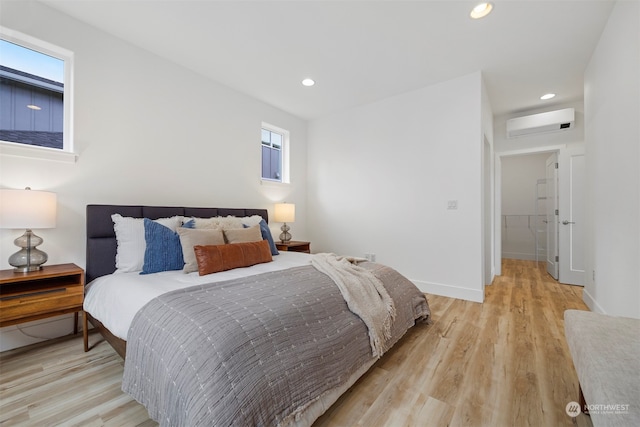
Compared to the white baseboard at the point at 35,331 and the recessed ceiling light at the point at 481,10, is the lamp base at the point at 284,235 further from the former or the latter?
the recessed ceiling light at the point at 481,10

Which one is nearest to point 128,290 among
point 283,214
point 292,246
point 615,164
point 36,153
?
point 36,153

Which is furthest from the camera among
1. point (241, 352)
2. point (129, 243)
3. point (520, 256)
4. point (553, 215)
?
point (520, 256)

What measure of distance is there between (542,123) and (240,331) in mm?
4917

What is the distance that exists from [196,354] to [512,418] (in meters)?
1.59

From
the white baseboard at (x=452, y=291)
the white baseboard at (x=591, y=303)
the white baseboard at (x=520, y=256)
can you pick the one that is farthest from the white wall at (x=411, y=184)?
the white baseboard at (x=520, y=256)

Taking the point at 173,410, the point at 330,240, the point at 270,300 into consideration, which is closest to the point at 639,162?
the point at 270,300

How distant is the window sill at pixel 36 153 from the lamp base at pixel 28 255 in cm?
61

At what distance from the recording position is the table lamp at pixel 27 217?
5.72 ft

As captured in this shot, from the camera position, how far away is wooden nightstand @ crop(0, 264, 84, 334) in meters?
1.69

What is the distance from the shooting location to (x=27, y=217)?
70.7 inches

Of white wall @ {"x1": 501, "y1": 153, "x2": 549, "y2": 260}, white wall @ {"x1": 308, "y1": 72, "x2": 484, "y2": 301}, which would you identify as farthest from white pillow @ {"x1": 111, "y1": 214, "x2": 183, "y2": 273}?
white wall @ {"x1": 501, "y1": 153, "x2": 549, "y2": 260}

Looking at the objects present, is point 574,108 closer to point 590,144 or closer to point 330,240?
point 590,144

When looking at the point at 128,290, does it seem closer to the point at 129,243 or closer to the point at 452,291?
the point at 129,243

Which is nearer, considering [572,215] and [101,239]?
[101,239]
